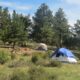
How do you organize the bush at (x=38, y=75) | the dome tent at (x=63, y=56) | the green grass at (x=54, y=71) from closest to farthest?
the bush at (x=38, y=75), the green grass at (x=54, y=71), the dome tent at (x=63, y=56)

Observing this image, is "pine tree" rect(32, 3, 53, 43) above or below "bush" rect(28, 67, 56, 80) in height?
above

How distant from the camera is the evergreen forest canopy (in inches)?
2849

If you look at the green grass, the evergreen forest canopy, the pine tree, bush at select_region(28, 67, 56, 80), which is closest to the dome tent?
the green grass

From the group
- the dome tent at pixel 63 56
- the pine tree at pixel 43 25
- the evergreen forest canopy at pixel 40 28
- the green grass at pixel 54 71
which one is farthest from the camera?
the pine tree at pixel 43 25

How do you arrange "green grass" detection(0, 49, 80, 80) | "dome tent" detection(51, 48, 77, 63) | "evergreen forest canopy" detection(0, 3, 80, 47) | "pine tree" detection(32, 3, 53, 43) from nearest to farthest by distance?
"green grass" detection(0, 49, 80, 80), "dome tent" detection(51, 48, 77, 63), "evergreen forest canopy" detection(0, 3, 80, 47), "pine tree" detection(32, 3, 53, 43)

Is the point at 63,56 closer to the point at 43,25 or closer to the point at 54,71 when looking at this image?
the point at 54,71

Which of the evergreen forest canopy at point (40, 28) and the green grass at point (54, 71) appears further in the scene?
the evergreen forest canopy at point (40, 28)

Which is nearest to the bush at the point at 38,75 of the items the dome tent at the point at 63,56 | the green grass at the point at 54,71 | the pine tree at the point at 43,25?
the green grass at the point at 54,71

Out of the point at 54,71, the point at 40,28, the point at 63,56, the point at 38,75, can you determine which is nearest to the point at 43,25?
the point at 40,28

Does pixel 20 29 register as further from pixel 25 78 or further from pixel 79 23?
pixel 25 78

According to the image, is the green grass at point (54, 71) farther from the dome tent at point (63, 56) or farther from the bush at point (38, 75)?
the dome tent at point (63, 56)

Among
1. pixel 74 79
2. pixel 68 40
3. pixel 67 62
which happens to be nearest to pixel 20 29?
pixel 68 40

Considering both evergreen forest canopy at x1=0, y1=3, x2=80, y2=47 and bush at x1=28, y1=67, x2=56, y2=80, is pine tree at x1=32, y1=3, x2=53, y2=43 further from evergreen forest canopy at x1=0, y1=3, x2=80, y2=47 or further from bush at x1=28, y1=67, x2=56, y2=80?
bush at x1=28, y1=67, x2=56, y2=80

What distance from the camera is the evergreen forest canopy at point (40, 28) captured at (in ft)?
237
